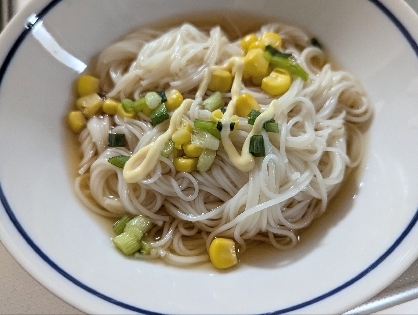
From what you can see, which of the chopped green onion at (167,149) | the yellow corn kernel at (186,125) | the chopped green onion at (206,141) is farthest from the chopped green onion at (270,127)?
the chopped green onion at (167,149)

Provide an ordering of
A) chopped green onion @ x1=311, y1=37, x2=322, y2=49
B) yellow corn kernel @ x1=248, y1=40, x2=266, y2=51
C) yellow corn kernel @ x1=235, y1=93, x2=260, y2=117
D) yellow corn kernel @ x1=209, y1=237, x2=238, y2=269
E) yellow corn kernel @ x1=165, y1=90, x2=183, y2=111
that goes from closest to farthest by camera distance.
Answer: yellow corn kernel @ x1=209, y1=237, x2=238, y2=269 → yellow corn kernel @ x1=235, y1=93, x2=260, y2=117 → yellow corn kernel @ x1=165, y1=90, x2=183, y2=111 → yellow corn kernel @ x1=248, y1=40, x2=266, y2=51 → chopped green onion @ x1=311, y1=37, x2=322, y2=49

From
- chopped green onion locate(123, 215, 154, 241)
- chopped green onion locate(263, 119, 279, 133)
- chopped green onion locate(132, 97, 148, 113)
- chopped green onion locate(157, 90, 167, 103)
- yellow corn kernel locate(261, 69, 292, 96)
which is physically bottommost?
chopped green onion locate(123, 215, 154, 241)

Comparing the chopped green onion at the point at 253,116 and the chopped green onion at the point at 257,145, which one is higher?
the chopped green onion at the point at 253,116

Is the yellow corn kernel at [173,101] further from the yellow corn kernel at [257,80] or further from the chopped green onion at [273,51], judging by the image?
the chopped green onion at [273,51]

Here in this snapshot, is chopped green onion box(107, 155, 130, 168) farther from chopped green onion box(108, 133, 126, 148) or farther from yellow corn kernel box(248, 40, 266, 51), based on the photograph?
yellow corn kernel box(248, 40, 266, 51)

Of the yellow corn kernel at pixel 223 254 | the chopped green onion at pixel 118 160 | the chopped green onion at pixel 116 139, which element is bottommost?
the yellow corn kernel at pixel 223 254

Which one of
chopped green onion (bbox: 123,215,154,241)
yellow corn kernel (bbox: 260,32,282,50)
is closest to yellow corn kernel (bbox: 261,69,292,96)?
yellow corn kernel (bbox: 260,32,282,50)
